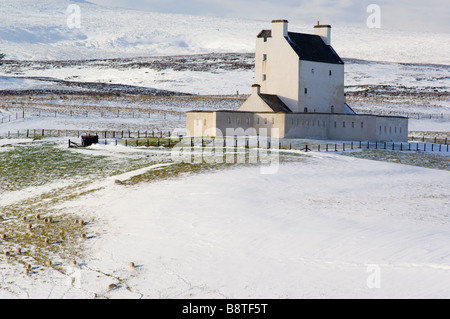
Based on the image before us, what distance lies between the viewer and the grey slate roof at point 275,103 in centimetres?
6451

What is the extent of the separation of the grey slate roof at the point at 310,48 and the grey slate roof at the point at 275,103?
4763 mm

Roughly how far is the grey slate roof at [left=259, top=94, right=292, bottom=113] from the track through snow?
63.0 feet

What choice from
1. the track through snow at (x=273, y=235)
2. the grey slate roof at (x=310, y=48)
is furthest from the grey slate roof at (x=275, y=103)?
the track through snow at (x=273, y=235)

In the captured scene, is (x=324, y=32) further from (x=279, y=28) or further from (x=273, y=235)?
(x=273, y=235)

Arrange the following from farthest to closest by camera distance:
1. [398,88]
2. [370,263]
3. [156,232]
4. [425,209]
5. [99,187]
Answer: [398,88], [99,187], [425,209], [156,232], [370,263]

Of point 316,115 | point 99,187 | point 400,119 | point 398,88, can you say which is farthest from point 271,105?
point 398,88

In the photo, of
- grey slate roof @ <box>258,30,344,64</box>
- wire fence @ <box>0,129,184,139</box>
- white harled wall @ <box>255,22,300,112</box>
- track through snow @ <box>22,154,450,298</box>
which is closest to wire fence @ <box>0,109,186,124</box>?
wire fence @ <box>0,129,184,139</box>

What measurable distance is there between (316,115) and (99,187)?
2673cm

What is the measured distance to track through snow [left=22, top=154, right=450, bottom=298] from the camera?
86.0 feet

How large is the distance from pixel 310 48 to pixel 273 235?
39.7 m

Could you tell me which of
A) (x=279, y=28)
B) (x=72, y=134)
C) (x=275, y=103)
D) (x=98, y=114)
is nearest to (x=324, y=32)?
(x=279, y=28)

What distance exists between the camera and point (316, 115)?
63.1 meters

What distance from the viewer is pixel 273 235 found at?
31750mm
